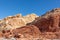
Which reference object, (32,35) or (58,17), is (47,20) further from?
(32,35)

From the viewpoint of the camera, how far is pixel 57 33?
90.9 ft

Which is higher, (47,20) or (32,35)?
(47,20)

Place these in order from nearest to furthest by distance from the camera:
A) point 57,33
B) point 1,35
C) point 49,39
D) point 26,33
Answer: point 49,39, point 57,33, point 26,33, point 1,35

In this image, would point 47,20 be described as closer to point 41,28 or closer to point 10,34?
point 41,28

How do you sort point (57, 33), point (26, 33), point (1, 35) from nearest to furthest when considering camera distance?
point (57, 33), point (26, 33), point (1, 35)

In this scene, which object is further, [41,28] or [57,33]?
[41,28]

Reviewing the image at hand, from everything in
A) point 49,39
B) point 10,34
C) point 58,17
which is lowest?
point 49,39

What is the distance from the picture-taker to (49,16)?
105ft

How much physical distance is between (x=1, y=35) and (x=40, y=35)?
7.61 m

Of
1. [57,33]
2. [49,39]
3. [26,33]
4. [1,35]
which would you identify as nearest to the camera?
[49,39]

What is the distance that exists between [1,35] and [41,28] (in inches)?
282

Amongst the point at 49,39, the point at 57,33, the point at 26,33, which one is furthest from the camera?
the point at 26,33

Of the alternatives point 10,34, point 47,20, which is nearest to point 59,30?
point 47,20

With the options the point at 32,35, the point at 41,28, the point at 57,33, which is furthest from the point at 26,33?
the point at 57,33
